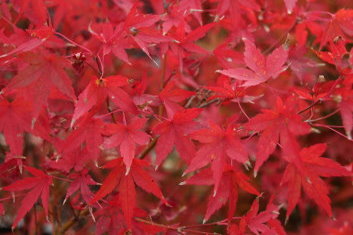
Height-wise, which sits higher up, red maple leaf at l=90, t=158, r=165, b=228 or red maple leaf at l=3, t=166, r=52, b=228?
red maple leaf at l=90, t=158, r=165, b=228

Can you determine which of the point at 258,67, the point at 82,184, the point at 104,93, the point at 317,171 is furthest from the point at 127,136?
the point at 317,171

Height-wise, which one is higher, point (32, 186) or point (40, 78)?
point (40, 78)

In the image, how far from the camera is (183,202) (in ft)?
6.36

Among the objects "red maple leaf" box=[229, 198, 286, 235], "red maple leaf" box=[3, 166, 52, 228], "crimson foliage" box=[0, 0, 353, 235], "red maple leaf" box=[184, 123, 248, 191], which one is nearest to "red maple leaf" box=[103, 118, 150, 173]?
"crimson foliage" box=[0, 0, 353, 235]

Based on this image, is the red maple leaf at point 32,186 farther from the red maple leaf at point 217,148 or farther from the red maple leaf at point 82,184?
the red maple leaf at point 217,148

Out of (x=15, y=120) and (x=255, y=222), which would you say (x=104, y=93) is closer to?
(x=15, y=120)

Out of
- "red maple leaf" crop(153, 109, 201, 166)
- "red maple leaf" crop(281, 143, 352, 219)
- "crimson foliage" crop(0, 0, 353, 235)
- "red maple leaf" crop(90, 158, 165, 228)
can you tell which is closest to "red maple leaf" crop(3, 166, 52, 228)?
"crimson foliage" crop(0, 0, 353, 235)

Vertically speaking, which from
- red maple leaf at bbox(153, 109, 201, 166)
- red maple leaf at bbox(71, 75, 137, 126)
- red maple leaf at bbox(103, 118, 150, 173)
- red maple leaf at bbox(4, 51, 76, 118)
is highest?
red maple leaf at bbox(4, 51, 76, 118)

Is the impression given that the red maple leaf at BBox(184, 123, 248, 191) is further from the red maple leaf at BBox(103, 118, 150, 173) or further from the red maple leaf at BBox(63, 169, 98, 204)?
the red maple leaf at BBox(63, 169, 98, 204)

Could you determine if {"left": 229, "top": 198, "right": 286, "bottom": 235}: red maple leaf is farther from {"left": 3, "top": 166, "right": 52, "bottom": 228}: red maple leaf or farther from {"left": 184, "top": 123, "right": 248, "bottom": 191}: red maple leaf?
{"left": 3, "top": 166, "right": 52, "bottom": 228}: red maple leaf

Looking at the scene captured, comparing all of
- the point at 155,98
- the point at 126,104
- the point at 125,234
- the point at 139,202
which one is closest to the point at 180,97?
the point at 155,98

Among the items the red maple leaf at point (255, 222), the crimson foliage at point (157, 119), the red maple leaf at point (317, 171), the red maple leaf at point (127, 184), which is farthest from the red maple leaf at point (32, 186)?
the red maple leaf at point (317, 171)

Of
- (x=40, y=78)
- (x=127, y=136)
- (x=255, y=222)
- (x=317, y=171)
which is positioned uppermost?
(x=40, y=78)

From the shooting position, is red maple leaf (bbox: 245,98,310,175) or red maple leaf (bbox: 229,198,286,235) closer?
red maple leaf (bbox: 245,98,310,175)
